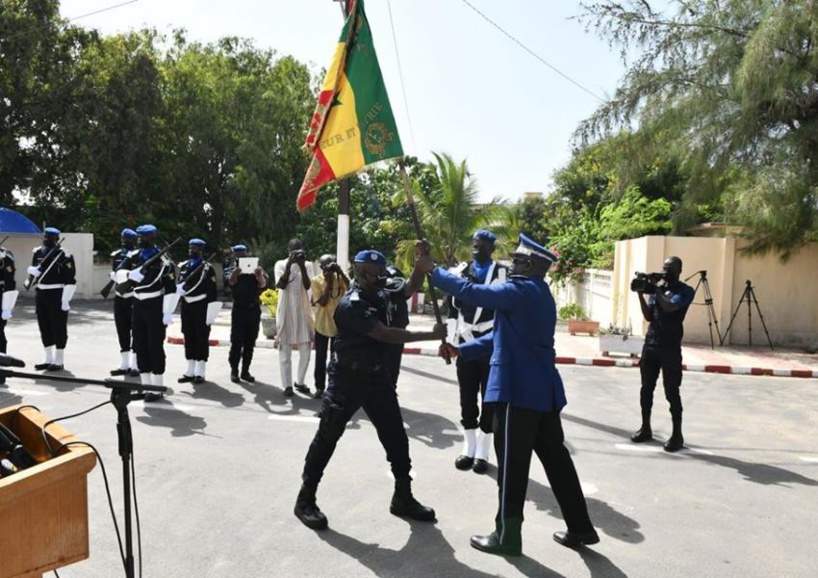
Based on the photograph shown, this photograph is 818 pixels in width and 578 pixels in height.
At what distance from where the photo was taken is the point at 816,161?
13.6m

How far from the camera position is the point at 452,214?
18828 millimetres

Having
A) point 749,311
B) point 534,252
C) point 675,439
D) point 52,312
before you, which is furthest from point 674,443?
point 749,311

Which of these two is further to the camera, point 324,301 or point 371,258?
point 324,301

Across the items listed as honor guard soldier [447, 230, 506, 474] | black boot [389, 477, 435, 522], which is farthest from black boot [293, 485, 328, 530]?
honor guard soldier [447, 230, 506, 474]

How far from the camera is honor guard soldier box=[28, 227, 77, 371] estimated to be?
952 centimetres

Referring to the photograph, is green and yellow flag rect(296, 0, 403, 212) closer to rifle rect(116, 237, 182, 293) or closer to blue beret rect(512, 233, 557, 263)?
blue beret rect(512, 233, 557, 263)

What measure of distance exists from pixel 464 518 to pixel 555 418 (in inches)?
39.8

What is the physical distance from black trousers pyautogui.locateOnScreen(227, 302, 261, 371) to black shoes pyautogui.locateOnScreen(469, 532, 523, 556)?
18.2 feet

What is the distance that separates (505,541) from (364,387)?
1291 mm

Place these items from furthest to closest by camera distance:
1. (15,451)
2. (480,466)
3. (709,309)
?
(709,309), (480,466), (15,451)

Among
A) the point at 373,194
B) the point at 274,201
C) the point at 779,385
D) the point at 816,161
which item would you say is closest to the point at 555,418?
the point at 779,385

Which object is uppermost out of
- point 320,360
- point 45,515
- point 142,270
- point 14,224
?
point 14,224

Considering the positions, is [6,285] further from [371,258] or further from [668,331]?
[668,331]

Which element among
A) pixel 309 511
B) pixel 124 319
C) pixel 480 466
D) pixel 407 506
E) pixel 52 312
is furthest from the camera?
pixel 52 312
